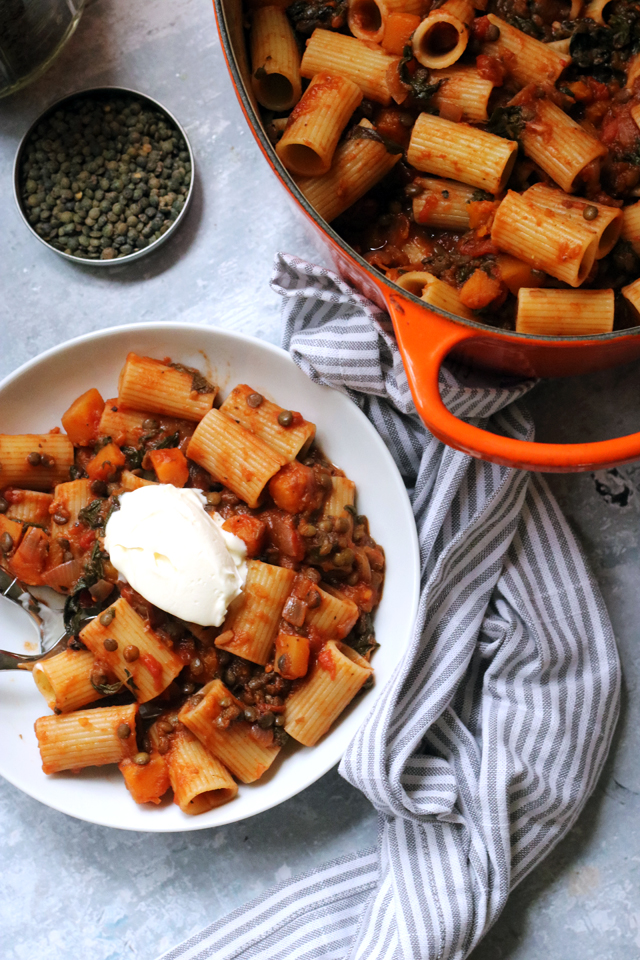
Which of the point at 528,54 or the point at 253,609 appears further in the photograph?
the point at 253,609

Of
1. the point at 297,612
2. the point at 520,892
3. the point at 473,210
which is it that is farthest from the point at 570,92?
the point at 520,892

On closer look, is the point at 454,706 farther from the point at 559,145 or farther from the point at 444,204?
the point at 559,145

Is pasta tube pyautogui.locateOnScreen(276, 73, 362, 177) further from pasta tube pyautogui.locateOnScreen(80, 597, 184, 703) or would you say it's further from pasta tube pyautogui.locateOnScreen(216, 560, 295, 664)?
pasta tube pyautogui.locateOnScreen(80, 597, 184, 703)

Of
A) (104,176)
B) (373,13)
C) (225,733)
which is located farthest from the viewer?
(104,176)

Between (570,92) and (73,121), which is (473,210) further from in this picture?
(73,121)

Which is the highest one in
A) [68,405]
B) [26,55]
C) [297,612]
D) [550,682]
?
[26,55]

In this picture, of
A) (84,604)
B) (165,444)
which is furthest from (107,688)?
(165,444)

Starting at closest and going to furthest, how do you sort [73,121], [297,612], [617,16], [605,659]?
[617,16] → [297,612] → [605,659] → [73,121]
